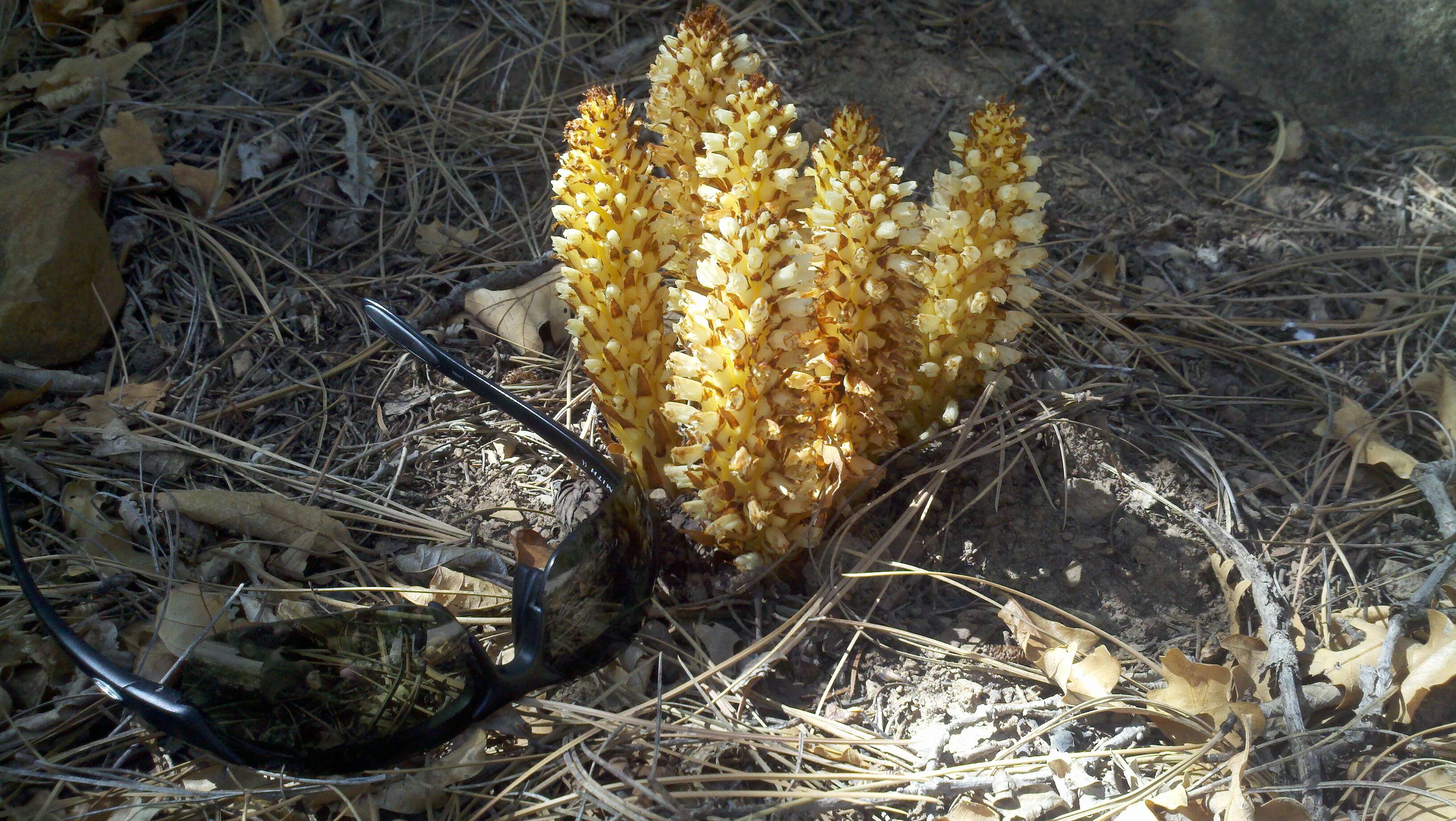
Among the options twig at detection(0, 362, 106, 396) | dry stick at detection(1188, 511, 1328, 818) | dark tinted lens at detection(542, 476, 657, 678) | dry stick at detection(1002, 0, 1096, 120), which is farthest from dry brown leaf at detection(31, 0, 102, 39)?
dry stick at detection(1188, 511, 1328, 818)

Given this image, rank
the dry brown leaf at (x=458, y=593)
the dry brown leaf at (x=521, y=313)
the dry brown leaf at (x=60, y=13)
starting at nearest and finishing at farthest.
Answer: the dry brown leaf at (x=458, y=593) → the dry brown leaf at (x=521, y=313) → the dry brown leaf at (x=60, y=13)

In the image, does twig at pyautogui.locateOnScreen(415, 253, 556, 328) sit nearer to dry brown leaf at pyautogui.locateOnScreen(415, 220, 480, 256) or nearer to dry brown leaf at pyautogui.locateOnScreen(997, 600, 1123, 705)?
dry brown leaf at pyautogui.locateOnScreen(415, 220, 480, 256)

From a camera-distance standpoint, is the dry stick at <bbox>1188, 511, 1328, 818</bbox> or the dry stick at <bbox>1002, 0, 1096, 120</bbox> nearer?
the dry stick at <bbox>1188, 511, 1328, 818</bbox>

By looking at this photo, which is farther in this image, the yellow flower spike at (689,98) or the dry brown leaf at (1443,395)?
the dry brown leaf at (1443,395)

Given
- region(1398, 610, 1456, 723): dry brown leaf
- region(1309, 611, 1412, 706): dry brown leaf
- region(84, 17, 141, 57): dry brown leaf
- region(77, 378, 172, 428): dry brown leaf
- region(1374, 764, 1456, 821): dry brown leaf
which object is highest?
region(84, 17, 141, 57): dry brown leaf

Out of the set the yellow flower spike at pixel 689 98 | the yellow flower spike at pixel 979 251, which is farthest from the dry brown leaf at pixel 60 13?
the yellow flower spike at pixel 979 251

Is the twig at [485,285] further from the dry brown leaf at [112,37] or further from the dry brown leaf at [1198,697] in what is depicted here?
the dry brown leaf at [1198,697]

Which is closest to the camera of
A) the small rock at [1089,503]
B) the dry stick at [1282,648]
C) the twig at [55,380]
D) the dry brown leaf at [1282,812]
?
the dry brown leaf at [1282,812]

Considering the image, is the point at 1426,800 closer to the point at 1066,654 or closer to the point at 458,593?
the point at 1066,654
